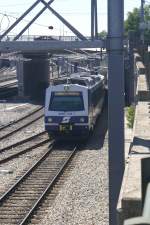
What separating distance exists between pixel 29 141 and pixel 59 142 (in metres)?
1.27

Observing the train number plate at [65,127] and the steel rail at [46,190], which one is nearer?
the steel rail at [46,190]

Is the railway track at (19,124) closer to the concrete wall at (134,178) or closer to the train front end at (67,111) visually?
the train front end at (67,111)

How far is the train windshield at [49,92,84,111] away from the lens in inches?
928

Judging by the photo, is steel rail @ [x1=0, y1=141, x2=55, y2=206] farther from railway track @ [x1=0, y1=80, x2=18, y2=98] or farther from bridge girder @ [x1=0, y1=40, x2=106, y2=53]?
railway track @ [x1=0, y1=80, x2=18, y2=98]

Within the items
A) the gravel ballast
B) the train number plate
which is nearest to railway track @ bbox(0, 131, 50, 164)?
the gravel ballast

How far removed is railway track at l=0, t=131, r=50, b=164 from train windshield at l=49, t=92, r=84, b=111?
Answer: 147 centimetres

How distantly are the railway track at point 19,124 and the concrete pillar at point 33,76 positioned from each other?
10750 millimetres

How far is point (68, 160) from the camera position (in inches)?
765

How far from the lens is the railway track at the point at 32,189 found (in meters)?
13.0

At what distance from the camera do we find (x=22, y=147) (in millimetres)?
22438

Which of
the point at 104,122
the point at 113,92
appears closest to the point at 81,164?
the point at 113,92

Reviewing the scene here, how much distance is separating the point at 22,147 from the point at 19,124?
7.58 meters

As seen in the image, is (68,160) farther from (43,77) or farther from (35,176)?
(43,77)

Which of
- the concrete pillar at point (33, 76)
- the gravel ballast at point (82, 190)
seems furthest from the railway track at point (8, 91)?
the gravel ballast at point (82, 190)
